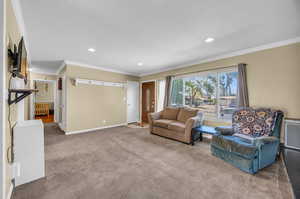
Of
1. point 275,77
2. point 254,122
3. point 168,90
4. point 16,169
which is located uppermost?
point 275,77

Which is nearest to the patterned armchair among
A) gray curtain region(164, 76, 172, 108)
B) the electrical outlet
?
gray curtain region(164, 76, 172, 108)

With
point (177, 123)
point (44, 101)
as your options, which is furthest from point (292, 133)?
point (44, 101)

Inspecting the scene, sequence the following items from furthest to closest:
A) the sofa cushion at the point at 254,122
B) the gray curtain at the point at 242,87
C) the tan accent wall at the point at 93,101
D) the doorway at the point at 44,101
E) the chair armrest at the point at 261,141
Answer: the doorway at the point at 44,101
the tan accent wall at the point at 93,101
the gray curtain at the point at 242,87
the sofa cushion at the point at 254,122
the chair armrest at the point at 261,141

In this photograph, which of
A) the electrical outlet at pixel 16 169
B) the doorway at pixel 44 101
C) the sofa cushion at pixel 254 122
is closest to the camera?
the electrical outlet at pixel 16 169

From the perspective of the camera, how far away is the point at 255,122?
252 cm

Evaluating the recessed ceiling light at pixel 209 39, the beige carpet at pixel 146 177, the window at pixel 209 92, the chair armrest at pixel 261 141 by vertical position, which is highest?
the recessed ceiling light at pixel 209 39

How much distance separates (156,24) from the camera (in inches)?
82.6

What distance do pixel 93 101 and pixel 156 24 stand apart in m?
A: 3.64

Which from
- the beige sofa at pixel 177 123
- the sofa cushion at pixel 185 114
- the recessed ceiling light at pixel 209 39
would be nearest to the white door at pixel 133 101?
the beige sofa at pixel 177 123

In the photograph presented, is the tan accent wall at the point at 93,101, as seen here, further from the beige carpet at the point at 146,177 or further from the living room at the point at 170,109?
the beige carpet at the point at 146,177

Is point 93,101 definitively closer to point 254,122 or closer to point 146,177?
point 146,177

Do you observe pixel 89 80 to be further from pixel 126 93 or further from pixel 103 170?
pixel 103 170

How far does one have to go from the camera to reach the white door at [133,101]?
5868 millimetres

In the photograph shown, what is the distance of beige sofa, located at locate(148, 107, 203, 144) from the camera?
323 cm
